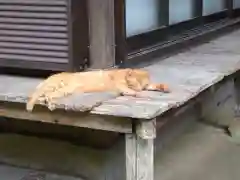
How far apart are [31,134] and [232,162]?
987 millimetres

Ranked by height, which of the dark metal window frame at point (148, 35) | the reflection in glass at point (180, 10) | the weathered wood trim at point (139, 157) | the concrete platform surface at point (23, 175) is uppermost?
the reflection in glass at point (180, 10)

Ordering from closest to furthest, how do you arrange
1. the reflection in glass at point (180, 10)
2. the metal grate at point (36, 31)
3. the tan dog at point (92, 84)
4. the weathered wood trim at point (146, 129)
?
the weathered wood trim at point (146, 129) → the tan dog at point (92, 84) → the metal grate at point (36, 31) → the reflection in glass at point (180, 10)

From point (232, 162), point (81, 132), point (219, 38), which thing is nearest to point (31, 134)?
point (81, 132)

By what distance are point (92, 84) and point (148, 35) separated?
0.58m

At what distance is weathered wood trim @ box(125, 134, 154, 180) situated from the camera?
1695mm

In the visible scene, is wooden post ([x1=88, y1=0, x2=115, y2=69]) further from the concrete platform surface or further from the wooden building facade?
the concrete platform surface

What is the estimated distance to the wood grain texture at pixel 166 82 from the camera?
166 cm

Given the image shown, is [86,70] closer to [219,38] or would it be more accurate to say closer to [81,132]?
[81,132]

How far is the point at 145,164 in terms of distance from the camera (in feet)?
5.56

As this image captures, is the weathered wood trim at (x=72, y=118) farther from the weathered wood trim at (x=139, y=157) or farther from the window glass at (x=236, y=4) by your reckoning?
the window glass at (x=236, y=4)

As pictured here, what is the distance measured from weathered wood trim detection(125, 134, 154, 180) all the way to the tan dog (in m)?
0.19

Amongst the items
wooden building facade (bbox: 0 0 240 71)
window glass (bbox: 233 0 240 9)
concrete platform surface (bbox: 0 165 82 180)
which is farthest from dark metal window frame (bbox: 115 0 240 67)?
concrete platform surface (bbox: 0 165 82 180)

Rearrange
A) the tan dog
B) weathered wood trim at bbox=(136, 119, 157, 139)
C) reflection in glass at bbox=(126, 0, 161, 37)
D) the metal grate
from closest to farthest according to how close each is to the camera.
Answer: weathered wood trim at bbox=(136, 119, 157, 139) < the tan dog < the metal grate < reflection in glass at bbox=(126, 0, 161, 37)

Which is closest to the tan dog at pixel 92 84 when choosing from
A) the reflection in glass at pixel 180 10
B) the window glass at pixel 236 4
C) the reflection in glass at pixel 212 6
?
the reflection in glass at pixel 180 10
